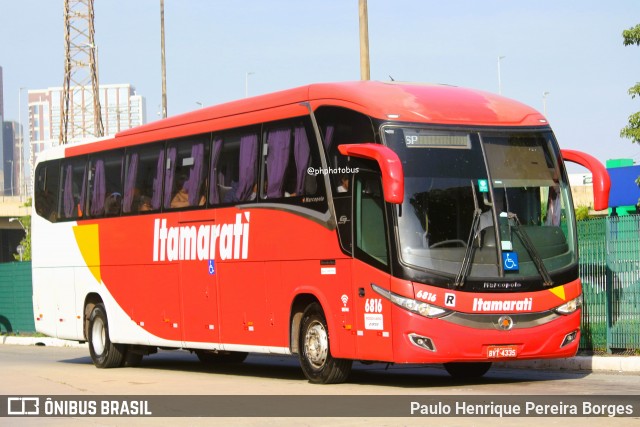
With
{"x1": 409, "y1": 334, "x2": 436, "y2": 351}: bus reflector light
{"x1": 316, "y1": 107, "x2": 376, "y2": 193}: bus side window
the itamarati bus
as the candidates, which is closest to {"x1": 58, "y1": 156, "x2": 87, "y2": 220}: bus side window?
the itamarati bus

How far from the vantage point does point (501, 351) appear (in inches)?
579

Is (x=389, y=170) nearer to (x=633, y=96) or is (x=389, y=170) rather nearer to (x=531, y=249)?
(x=531, y=249)

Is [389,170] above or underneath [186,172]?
underneath

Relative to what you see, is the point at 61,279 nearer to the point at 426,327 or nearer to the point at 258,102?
the point at 258,102

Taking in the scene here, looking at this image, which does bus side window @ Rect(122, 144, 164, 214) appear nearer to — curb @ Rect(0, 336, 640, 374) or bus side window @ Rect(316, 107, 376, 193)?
bus side window @ Rect(316, 107, 376, 193)

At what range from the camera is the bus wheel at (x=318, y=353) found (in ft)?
52.3

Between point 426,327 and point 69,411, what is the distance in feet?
13.8

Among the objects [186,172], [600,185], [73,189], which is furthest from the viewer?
[73,189]

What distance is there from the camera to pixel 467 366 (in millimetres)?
17000

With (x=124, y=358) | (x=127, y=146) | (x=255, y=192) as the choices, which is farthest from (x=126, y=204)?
(x=255, y=192)

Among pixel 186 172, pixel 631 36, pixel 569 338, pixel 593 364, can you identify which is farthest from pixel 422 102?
pixel 631 36

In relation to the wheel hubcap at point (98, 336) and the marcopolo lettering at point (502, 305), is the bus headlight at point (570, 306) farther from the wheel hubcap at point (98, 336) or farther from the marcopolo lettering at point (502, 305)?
the wheel hubcap at point (98, 336)

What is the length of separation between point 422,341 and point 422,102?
120 inches

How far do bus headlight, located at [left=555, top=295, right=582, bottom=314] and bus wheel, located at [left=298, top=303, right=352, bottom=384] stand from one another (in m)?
2.85
